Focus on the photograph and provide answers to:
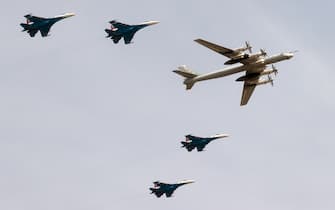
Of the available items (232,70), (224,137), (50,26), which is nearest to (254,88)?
(232,70)

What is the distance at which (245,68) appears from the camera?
465 feet

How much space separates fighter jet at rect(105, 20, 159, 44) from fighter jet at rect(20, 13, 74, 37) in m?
8.04

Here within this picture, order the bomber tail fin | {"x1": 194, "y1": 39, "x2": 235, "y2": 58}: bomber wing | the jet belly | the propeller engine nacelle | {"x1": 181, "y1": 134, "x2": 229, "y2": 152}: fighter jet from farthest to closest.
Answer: {"x1": 181, "y1": 134, "x2": 229, "y2": 152}: fighter jet < the bomber tail fin < the jet belly < the propeller engine nacelle < {"x1": 194, "y1": 39, "x2": 235, "y2": 58}: bomber wing

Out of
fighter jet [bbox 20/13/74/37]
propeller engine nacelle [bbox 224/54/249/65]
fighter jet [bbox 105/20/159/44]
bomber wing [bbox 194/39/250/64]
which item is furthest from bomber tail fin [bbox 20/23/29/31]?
propeller engine nacelle [bbox 224/54/249/65]

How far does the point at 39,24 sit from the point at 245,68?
38.8 m

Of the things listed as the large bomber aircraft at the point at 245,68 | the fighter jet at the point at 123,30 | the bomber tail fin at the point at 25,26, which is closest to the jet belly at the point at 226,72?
the large bomber aircraft at the point at 245,68

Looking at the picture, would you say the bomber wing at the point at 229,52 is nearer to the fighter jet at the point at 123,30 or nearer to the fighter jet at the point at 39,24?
the fighter jet at the point at 123,30

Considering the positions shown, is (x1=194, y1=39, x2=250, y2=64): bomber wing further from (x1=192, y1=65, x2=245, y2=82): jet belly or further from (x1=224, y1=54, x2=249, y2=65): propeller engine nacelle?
(x1=192, y1=65, x2=245, y2=82): jet belly

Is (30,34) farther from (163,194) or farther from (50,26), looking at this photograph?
(163,194)

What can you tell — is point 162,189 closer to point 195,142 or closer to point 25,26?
point 195,142

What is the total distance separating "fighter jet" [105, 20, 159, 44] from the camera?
147750 millimetres

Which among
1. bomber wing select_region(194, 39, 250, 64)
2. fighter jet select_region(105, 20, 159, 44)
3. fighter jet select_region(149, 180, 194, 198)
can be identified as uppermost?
fighter jet select_region(105, 20, 159, 44)

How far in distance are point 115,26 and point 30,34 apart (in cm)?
1586

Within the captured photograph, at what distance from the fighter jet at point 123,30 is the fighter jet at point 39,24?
8.04 metres
